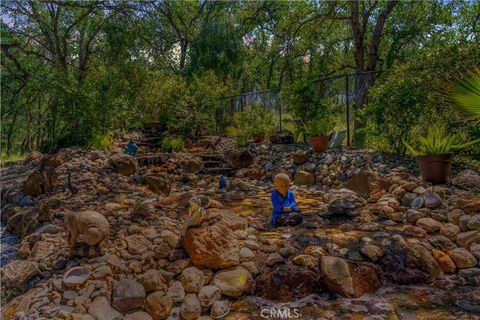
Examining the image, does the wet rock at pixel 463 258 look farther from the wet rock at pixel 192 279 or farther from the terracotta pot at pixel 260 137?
the terracotta pot at pixel 260 137

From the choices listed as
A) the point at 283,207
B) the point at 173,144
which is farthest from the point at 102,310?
the point at 173,144

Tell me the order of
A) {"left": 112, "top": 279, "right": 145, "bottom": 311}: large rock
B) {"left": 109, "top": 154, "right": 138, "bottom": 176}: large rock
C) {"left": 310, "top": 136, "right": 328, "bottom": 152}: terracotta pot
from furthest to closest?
1. {"left": 310, "top": 136, "right": 328, "bottom": 152}: terracotta pot
2. {"left": 109, "top": 154, "right": 138, "bottom": 176}: large rock
3. {"left": 112, "top": 279, "right": 145, "bottom": 311}: large rock

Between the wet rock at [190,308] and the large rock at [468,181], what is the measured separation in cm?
396

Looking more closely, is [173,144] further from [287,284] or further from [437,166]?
[287,284]

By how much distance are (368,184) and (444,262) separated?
2.23 meters

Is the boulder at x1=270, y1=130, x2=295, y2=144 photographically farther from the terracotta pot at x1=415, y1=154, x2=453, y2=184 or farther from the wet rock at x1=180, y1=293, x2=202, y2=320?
the wet rock at x1=180, y1=293, x2=202, y2=320

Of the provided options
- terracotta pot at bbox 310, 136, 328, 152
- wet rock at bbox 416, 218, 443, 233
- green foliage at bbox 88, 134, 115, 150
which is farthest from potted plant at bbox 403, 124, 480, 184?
green foliage at bbox 88, 134, 115, 150

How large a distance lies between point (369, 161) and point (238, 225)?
3.62 metres

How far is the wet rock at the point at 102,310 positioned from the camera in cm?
271

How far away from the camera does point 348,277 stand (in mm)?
2949

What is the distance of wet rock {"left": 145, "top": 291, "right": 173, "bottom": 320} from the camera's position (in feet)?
9.12

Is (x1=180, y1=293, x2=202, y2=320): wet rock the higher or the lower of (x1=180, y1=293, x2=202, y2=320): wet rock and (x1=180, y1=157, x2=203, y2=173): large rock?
the lower

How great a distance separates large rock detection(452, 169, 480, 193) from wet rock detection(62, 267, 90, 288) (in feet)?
15.8

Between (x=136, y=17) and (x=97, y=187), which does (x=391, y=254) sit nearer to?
(x=97, y=187)
